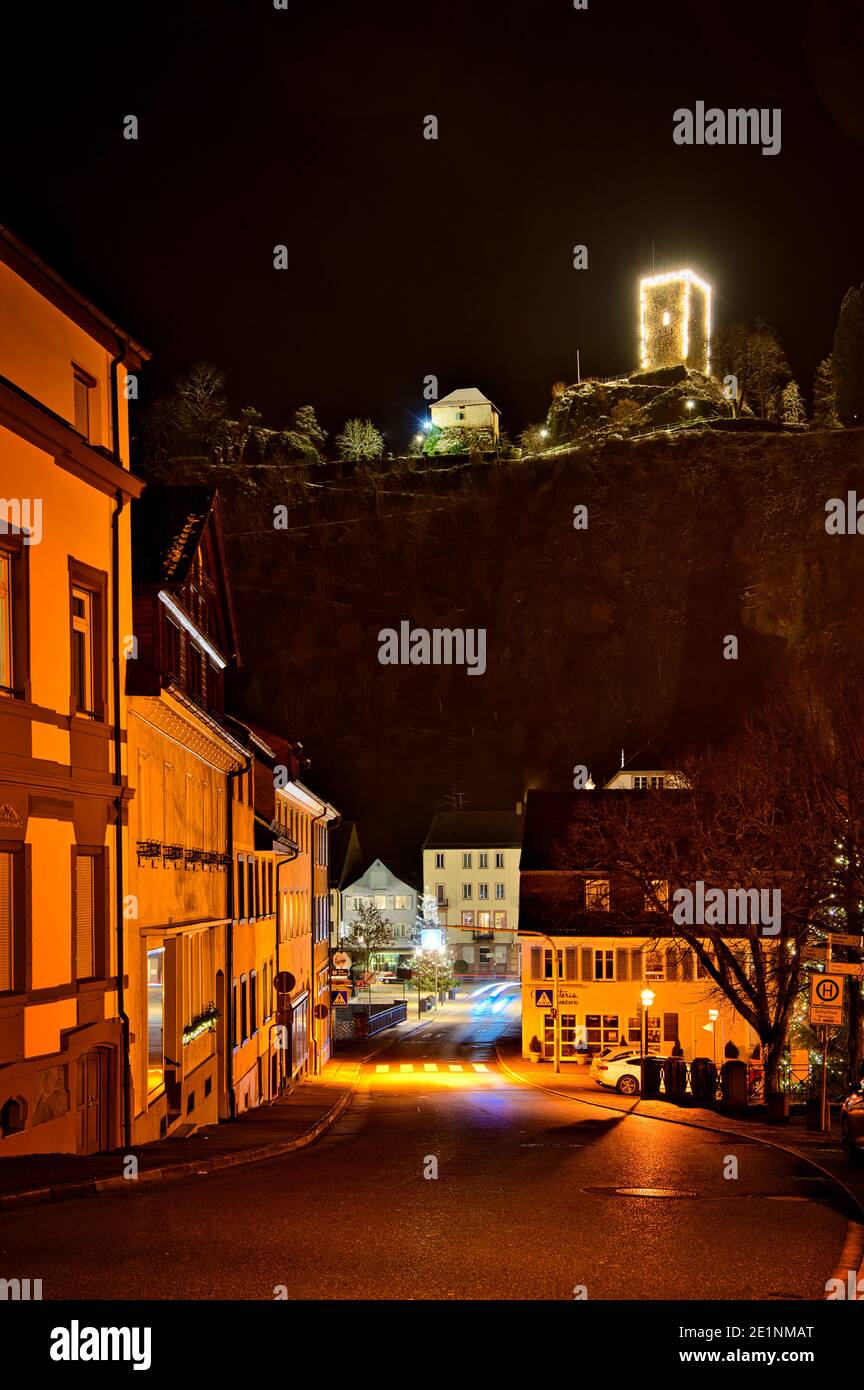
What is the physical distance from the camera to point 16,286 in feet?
49.9

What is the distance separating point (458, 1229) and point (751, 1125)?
50.7 feet

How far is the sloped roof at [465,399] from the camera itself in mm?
184500

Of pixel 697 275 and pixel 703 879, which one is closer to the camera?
pixel 703 879

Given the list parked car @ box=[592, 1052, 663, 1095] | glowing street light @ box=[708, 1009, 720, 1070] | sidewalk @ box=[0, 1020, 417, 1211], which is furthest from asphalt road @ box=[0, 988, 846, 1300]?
glowing street light @ box=[708, 1009, 720, 1070]

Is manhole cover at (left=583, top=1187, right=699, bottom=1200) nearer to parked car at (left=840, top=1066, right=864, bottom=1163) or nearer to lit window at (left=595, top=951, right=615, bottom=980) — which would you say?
parked car at (left=840, top=1066, right=864, bottom=1163)

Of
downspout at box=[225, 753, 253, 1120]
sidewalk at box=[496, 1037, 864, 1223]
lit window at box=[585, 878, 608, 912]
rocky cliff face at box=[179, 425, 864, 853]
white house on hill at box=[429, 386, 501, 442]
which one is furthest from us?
white house on hill at box=[429, 386, 501, 442]

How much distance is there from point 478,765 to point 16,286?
450 ft

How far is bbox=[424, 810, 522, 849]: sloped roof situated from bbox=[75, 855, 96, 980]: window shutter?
99.2m

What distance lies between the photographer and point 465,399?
18525 centimetres

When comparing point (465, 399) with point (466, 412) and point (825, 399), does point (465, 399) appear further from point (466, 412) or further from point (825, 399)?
point (825, 399)

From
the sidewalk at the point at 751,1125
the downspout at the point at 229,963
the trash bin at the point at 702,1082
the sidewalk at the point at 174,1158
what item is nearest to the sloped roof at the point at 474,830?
the sidewalk at the point at 751,1125

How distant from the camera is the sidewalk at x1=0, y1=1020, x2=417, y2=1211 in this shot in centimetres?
1309

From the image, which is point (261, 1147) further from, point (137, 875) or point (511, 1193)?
point (511, 1193)
